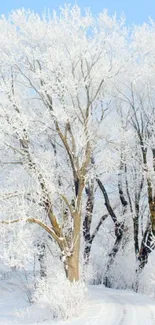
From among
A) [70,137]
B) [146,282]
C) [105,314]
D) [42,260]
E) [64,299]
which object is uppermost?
Answer: [70,137]

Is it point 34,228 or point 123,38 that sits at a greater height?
point 123,38

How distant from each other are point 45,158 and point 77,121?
242 centimetres

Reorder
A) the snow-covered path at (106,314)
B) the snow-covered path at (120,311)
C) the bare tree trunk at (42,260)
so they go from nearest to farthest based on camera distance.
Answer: the snow-covered path at (120,311) < the snow-covered path at (106,314) < the bare tree trunk at (42,260)

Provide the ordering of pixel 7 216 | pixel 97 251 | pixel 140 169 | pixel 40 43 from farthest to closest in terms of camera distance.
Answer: pixel 97 251 → pixel 140 169 → pixel 40 43 → pixel 7 216

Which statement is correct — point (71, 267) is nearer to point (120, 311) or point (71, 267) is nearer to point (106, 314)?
point (120, 311)

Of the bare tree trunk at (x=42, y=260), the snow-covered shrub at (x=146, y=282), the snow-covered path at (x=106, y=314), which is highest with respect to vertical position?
the bare tree trunk at (x=42, y=260)

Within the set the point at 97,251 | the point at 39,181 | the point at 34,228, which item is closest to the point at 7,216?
the point at 39,181

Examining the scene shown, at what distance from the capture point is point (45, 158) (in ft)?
62.8

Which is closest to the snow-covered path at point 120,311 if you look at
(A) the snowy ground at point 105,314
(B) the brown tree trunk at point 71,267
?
(A) the snowy ground at point 105,314

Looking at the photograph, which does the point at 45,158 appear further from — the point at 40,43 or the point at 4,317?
the point at 4,317

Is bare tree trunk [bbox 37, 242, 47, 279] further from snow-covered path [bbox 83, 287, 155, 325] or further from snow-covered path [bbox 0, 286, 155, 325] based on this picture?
snow-covered path [bbox 83, 287, 155, 325]

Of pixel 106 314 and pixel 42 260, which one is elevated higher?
pixel 42 260

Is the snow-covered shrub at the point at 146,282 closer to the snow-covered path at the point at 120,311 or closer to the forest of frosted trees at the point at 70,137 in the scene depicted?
the forest of frosted trees at the point at 70,137

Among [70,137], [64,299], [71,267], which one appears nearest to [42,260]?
[71,267]
